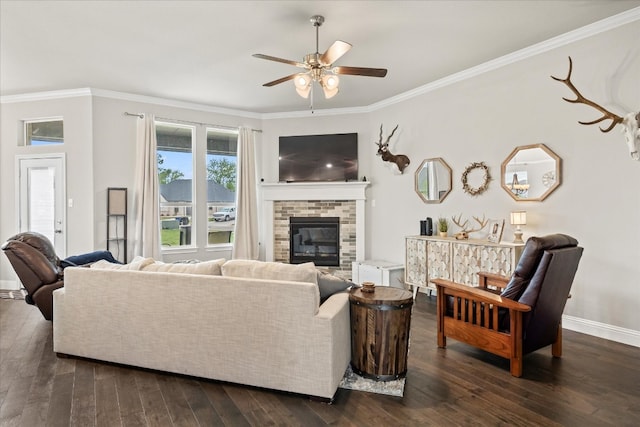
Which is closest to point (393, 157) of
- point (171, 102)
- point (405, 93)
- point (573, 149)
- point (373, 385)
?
point (405, 93)

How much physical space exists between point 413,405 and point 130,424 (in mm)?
1656

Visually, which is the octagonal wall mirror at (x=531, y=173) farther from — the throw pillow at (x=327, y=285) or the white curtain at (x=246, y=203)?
the white curtain at (x=246, y=203)

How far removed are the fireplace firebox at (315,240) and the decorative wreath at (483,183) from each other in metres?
2.27

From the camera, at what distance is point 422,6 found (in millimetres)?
3350

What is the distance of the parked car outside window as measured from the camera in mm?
6716

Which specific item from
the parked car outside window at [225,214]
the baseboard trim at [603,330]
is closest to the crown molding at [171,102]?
the parked car outside window at [225,214]

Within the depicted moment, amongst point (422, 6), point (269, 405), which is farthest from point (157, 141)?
point (269, 405)

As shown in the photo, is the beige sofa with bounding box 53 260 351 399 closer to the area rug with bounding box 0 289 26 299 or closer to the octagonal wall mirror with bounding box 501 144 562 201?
the octagonal wall mirror with bounding box 501 144 562 201

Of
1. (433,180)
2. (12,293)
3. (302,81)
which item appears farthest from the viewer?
(12,293)

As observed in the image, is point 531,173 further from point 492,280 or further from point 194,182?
point 194,182

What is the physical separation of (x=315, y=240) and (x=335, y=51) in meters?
3.97

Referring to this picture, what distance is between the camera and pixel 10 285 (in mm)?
5926

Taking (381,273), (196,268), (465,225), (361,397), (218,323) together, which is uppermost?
(465,225)

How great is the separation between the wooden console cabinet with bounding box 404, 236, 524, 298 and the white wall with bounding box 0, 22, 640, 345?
484mm
